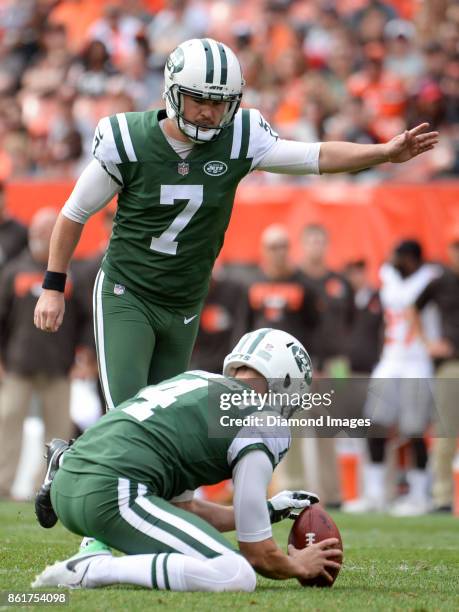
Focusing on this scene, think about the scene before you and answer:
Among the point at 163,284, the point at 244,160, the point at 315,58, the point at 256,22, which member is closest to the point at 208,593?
the point at 163,284

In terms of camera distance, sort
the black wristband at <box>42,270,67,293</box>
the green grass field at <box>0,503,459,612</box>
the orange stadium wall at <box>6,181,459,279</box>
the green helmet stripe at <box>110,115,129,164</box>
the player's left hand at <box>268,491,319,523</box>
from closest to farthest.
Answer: the green grass field at <box>0,503,459,612</box>, the player's left hand at <box>268,491,319,523</box>, the green helmet stripe at <box>110,115,129,164</box>, the black wristband at <box>42,270,67,293</box>, the orange stadium wall at <box>6,181,459,279</box>

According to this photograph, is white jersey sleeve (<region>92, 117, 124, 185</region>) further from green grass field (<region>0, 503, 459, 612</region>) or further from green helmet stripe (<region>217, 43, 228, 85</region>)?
green grass field (<region>0, 503, 459, 612</region>)

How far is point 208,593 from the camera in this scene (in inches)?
185

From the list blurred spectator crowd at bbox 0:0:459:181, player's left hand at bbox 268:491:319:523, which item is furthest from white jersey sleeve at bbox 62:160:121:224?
blurred spectator crowd at bbox 0:0:459:181

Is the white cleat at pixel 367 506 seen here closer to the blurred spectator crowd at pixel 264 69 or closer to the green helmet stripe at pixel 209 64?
the blurred spectator crowd at pixel 264 69

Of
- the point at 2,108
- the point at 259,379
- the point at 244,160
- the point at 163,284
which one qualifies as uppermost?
the point at 2,108

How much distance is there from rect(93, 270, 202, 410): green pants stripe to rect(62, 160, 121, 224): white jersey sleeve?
0.35m

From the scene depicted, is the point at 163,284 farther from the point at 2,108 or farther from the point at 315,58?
the point at 2,108

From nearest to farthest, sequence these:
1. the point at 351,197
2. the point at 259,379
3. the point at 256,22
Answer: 1. the point at 259,379
2. the point at 351,197
3. the point at 256,22

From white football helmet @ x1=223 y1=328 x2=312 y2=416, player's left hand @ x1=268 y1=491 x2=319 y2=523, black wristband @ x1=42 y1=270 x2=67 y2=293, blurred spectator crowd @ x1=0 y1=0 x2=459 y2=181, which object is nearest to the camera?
white football helmet @ x1=223 y1=328 x2=312 y2=416

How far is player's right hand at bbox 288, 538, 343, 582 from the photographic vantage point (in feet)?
16.4

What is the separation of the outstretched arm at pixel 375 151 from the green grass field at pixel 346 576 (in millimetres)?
1809

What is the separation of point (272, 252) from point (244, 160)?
5.01 meters

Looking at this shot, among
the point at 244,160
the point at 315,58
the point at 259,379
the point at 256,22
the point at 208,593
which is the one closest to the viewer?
the point at 208,593
